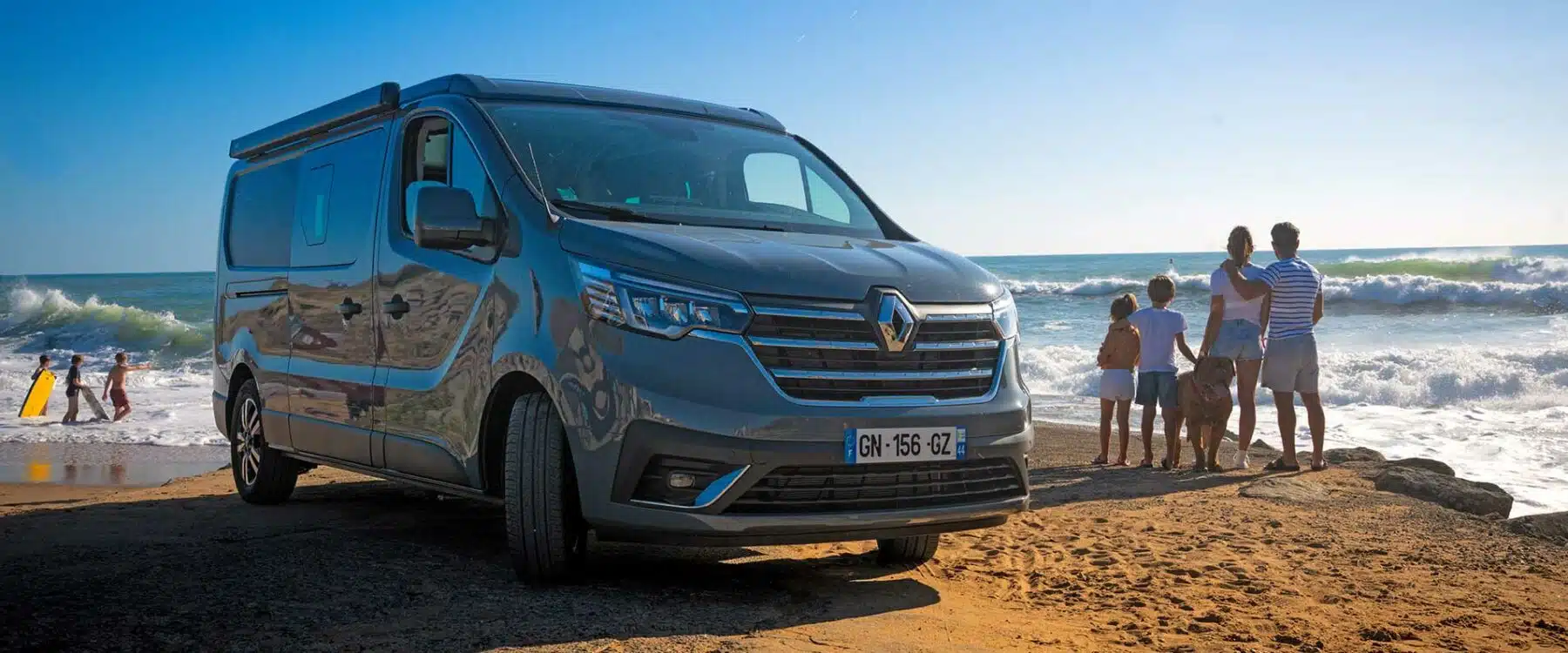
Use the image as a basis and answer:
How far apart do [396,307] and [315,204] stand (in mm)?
1416

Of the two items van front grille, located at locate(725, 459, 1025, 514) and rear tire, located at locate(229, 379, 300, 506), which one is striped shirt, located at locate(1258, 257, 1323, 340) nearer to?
van front grille, located at locate(725, 459, 1025, 514)

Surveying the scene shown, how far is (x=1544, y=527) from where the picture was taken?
23.1ft

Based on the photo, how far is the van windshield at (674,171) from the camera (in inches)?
201

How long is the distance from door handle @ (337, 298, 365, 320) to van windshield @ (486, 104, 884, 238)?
121 cm

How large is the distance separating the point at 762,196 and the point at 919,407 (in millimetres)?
1560

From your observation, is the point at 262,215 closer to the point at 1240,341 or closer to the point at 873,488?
the point at 873,488

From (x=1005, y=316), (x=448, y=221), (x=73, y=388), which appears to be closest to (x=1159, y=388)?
(x=1005, y=316)

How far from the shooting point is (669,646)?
159 inches

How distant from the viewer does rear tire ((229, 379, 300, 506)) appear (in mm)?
7422

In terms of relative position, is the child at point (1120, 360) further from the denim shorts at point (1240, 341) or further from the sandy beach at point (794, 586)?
the sandy beach at point (794, 586)

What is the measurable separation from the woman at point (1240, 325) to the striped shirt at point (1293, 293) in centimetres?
9

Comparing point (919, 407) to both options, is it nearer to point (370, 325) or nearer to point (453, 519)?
point (370, 325)

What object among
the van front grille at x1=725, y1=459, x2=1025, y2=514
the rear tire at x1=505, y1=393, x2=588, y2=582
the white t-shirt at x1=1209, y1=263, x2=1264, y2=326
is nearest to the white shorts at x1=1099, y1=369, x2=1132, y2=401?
the white t-shirt at x1=1209, y1=263, x2=1264, y2=326

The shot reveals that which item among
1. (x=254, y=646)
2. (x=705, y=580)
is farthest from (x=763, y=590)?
(x=254, y=646)
